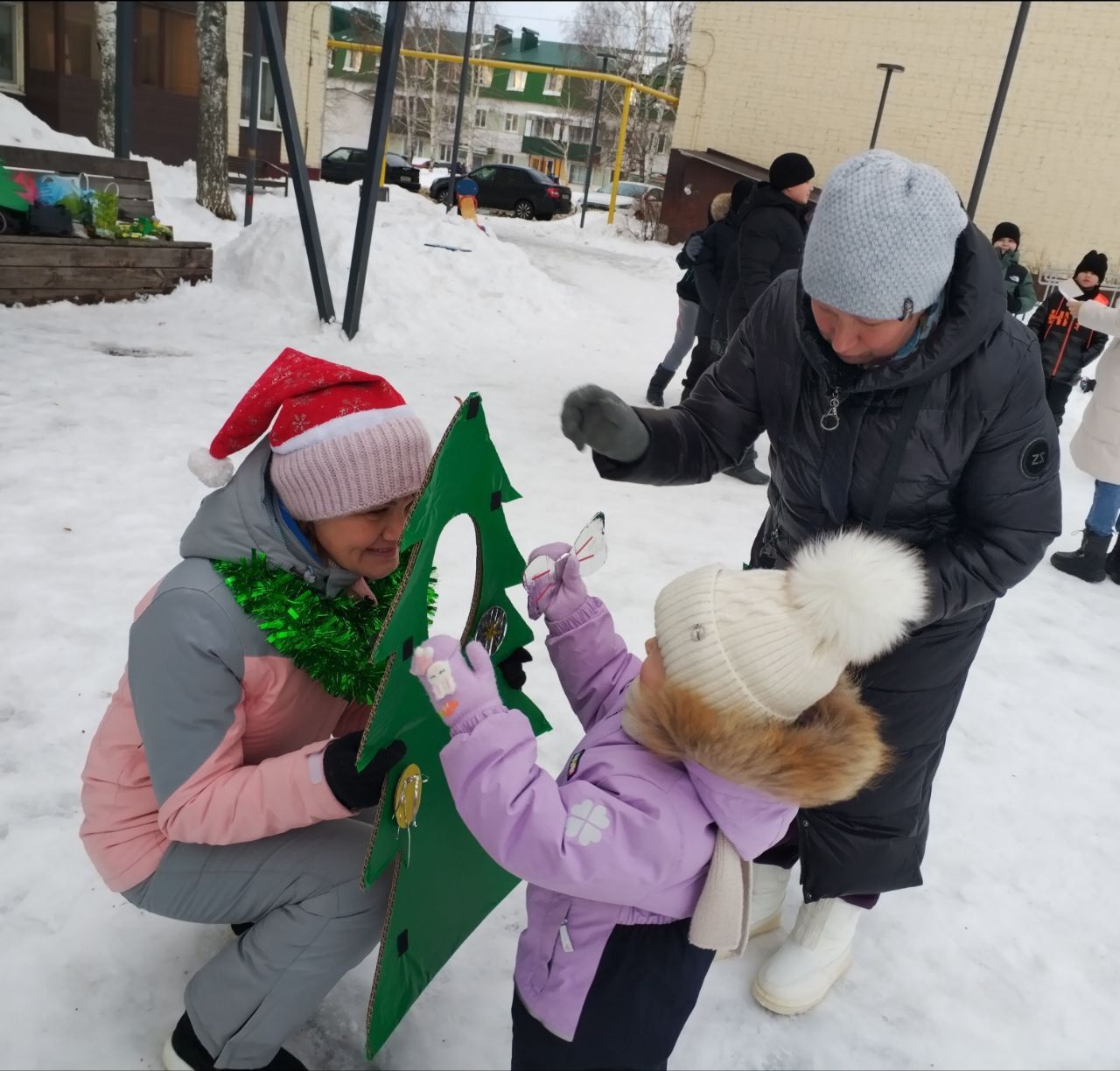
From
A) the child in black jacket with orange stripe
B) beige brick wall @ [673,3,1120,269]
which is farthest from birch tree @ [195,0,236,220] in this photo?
beige brick wall @ [673,3,1120,269]

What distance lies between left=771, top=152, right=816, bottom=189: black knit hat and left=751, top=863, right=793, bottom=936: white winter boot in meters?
3.91

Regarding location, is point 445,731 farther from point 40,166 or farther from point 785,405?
point 40,166

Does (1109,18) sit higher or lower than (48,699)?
higher

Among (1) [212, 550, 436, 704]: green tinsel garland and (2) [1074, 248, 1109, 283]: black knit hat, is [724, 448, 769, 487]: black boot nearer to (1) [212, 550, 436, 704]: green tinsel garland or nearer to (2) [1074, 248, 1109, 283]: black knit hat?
(2) [1074, 248, 1109, 283]: black knit hat

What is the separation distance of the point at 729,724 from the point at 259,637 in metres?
0.75

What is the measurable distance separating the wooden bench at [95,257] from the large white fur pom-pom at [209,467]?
569 cm

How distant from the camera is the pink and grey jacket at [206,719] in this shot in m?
1.37

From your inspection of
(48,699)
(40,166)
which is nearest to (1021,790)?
(48,699)

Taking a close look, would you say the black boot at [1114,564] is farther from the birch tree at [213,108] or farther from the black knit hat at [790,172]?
the birch tree at [213,108]

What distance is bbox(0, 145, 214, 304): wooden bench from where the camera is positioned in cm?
621

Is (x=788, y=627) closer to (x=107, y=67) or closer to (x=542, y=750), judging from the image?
(x=542, y=750)

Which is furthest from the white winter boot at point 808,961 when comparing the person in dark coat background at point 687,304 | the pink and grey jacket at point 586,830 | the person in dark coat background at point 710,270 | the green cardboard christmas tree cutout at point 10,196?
Result: the green cardboard christmas tree cutout at point 10,196

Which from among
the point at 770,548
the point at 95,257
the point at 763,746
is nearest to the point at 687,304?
the point at 95,257

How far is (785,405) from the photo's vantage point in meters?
1.75
